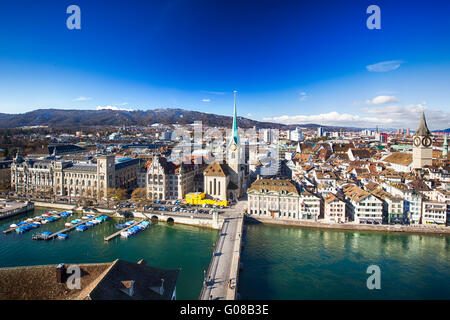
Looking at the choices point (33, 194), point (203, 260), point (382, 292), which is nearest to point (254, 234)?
point (203, 260)

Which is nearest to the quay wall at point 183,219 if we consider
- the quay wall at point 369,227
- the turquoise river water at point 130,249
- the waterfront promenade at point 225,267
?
the turquoise river water at point 130,249

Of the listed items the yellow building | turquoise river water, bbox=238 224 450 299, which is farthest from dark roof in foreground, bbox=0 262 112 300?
the yellow building

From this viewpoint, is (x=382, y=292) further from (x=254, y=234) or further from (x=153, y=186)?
(x=153, y=186)

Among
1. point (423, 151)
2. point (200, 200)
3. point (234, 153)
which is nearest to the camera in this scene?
point (200, 200)

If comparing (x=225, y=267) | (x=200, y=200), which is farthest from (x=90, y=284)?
(x=200, y=200)

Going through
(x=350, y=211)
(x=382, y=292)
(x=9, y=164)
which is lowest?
(x=382, y=292)

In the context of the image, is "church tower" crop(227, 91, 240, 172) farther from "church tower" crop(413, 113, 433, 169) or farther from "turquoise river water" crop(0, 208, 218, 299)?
"church tower" crop(413, 113, 433, 169)

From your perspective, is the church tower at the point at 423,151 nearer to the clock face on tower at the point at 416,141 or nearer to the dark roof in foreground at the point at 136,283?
the clock face on tower at the point at 416,141

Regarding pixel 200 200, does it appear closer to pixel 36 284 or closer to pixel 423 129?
pixel 36 284
